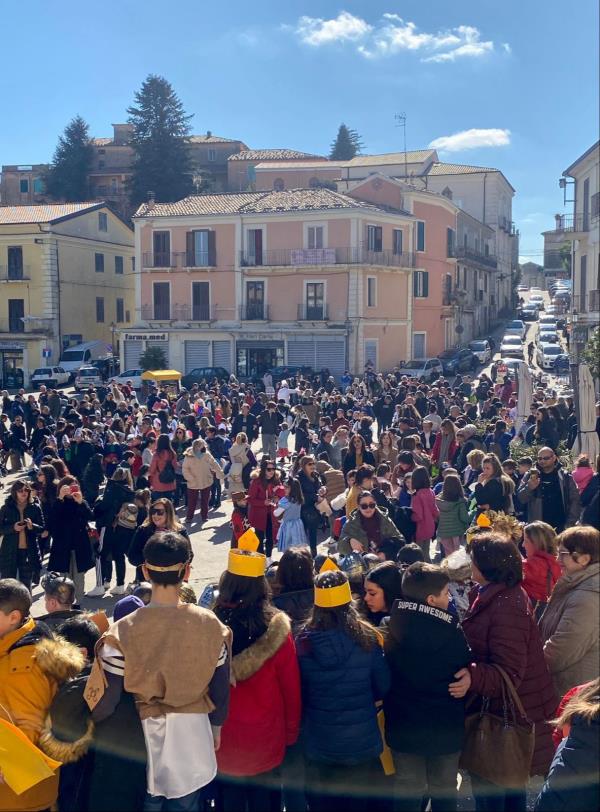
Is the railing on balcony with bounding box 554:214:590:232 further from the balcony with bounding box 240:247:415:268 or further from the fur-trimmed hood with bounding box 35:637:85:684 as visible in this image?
the fur-trimmed hood with bounding box 35:637:85:684

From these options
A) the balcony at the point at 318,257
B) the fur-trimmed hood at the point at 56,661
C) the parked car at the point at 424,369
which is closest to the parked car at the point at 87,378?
the balcony at the point at 318,257

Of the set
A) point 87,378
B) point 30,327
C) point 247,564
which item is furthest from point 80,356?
point 247,564

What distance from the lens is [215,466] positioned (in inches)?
520

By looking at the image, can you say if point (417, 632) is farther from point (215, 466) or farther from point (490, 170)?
point (490, 170)

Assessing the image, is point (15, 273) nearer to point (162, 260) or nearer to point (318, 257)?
point (162, 260)

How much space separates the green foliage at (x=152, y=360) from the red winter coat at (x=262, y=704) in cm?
3693

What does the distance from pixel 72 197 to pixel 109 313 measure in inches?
819

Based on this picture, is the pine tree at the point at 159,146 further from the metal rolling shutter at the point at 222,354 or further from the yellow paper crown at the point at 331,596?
the yellow paper crown at the point at 331,596

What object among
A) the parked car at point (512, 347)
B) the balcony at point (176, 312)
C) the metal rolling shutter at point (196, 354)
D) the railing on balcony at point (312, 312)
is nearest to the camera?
the railing on balcony at point (312, 312)

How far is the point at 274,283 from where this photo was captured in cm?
4147

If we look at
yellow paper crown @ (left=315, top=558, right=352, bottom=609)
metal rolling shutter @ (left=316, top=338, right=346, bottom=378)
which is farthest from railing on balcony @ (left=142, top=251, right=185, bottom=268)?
yellow paper crown @ (left=315, top=558, right=352, bottom=609)

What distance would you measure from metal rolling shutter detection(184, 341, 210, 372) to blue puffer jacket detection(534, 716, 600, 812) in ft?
128

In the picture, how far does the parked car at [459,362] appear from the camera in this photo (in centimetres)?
3941

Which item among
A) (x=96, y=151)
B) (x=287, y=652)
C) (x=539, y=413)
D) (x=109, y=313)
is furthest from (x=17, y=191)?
(x=287, y=652)
